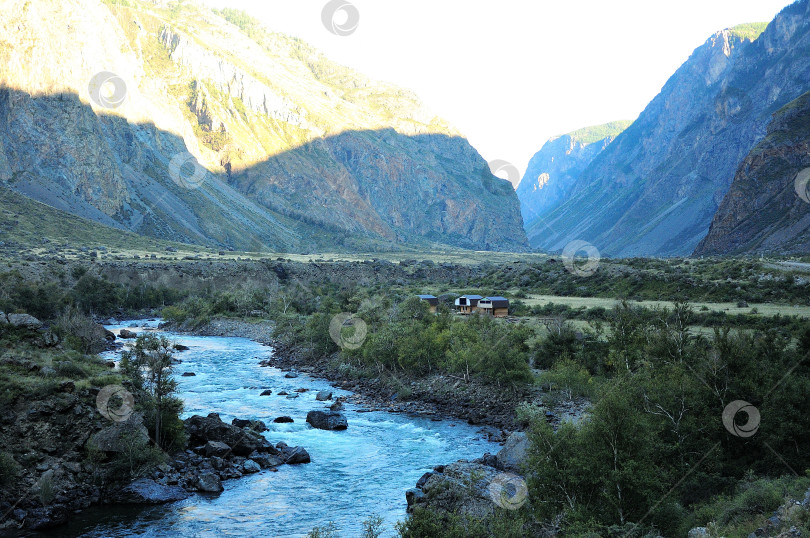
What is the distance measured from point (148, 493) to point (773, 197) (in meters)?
173

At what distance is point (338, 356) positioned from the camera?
5444 cm

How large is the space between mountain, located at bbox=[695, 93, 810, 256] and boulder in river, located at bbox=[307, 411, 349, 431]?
124 m

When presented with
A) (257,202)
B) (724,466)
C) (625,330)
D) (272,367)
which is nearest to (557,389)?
(625,330)

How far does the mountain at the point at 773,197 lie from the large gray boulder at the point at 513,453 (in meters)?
124

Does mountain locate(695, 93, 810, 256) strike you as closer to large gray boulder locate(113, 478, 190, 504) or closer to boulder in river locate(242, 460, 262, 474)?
boulder in river locate(242, 460, 262, 474)

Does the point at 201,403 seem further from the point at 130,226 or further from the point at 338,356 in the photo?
the point at 130,226

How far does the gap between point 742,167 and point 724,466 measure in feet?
574

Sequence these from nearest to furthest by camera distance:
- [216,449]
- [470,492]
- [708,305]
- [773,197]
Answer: [470,492], [216,449], [708,305], [773,197]

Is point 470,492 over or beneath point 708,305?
beneath

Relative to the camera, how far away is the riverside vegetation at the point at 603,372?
17094mm

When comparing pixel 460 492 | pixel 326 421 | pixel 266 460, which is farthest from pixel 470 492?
pixel 326 421

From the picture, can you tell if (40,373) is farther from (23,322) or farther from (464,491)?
(464,491)

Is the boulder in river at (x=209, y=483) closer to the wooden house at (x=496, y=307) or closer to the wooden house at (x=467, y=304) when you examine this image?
the wooden house at (x=496, y=307)

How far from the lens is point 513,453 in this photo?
84.1 ft
